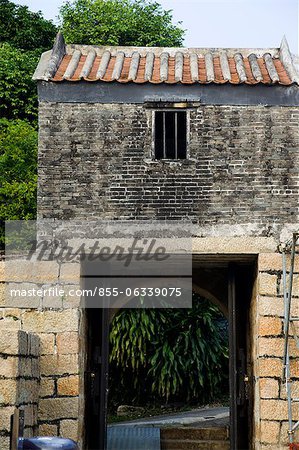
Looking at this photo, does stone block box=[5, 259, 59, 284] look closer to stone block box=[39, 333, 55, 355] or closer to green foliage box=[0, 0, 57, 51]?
stone block box=[39, 333, 55, 355]

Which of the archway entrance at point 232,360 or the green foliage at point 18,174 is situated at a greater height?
the green foliage at point 18,174

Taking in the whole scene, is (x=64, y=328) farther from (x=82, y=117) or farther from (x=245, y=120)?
(x=245, y=120)

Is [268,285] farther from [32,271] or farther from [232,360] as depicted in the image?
[32,271]

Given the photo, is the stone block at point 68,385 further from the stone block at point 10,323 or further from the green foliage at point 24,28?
the green foliage at point 24,28

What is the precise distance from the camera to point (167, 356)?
673 inches

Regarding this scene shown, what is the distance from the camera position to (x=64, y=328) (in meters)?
8.27

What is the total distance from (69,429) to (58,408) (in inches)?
9.9

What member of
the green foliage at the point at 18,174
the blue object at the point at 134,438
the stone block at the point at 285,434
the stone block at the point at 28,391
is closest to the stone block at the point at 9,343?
the stone block at the point at 28,391

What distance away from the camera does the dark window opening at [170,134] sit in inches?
363

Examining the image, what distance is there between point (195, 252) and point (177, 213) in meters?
0.58

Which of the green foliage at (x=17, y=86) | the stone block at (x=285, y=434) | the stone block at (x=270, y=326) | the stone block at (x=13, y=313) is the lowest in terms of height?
the stone block at (x=285, y=434)

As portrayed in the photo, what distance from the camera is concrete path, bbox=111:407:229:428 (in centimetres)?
1359

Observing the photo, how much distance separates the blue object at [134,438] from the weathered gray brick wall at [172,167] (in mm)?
4470

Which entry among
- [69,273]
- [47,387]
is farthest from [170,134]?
[47,387]
